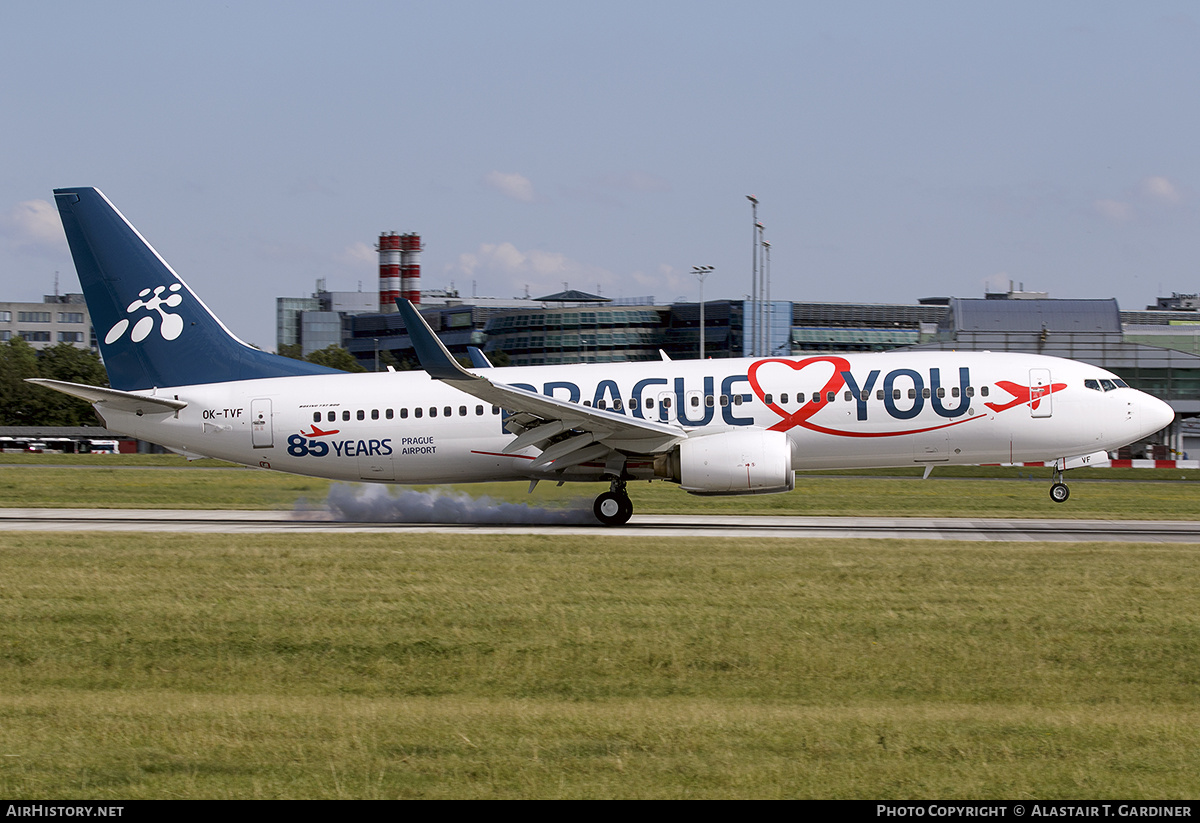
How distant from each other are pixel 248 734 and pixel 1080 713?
6.85 metres

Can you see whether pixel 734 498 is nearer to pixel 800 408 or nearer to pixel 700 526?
pixel 700 526

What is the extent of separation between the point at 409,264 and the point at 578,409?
127m

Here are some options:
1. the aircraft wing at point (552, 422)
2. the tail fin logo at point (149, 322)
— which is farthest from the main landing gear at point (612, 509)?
the tail fin logo at point (149, 322)

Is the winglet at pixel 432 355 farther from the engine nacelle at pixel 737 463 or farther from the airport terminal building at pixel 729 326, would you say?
the airport terminal building at pixel 729 326

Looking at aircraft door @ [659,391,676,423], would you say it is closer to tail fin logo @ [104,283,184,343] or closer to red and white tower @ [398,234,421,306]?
tail fin logo @ [104,283,184,343]

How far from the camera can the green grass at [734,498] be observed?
27.8 metres

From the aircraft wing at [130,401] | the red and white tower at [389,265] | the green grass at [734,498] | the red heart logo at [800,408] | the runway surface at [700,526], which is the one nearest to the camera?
the runway surface at [700,526]

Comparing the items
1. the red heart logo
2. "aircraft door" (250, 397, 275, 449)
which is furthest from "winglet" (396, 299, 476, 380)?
the red heart logo

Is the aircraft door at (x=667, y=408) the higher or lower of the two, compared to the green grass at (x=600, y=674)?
higher

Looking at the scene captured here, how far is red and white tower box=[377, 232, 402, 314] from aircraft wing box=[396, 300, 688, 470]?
124 meters

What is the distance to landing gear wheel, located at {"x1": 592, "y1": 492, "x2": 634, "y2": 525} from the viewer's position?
23.7 meters

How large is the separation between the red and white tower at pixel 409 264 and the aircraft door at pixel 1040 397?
124893 mm

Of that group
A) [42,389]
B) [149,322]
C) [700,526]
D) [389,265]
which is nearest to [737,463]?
[700,526]

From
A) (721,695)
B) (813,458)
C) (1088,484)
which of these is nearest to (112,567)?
(721,695)
